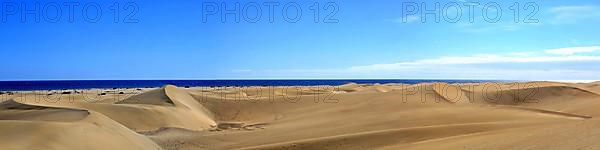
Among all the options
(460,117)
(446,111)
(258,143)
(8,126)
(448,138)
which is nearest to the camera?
(8,126)

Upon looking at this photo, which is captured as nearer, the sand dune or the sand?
the sand dune

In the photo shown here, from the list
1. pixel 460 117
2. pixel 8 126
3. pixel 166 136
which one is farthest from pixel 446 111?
pixel 8 126

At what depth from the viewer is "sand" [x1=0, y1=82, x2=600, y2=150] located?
7.96m

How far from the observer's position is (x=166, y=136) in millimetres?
12695

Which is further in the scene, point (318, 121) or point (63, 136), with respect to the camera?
point (318, 121)

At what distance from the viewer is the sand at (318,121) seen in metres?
7.96

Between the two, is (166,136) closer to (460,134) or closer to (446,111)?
(460,134)

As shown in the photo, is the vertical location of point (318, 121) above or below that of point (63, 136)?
below

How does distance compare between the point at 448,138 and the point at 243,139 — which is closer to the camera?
the point at 448,138

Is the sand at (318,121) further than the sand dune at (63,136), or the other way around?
the sand at (318,121)

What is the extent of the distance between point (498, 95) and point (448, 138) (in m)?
12.9

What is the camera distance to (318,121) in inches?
605

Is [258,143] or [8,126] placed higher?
[8,126]

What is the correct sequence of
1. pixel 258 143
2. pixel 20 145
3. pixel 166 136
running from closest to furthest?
pixel 20 145
pixel 258 143
pixel 166 136
